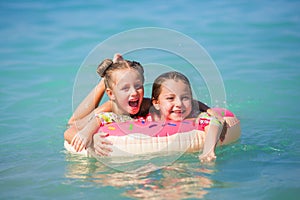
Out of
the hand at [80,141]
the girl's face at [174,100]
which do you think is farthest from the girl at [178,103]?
the hand at [80,141]

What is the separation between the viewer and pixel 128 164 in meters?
4.35

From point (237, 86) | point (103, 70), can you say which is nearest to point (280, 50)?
point (237, 86)

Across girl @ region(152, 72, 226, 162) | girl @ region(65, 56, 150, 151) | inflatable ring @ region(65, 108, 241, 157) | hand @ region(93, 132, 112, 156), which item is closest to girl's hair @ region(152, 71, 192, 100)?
girl @ region(152, 72, 226, 162)

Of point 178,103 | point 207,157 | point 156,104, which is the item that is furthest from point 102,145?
point 207,157

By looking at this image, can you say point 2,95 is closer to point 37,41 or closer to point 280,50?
point 37,41

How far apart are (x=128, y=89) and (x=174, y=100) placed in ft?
1.35

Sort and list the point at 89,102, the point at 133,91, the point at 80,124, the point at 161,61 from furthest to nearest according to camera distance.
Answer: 1. the point at 161,61
2. the point at 89,102
3. the point at 80,124
4. the point at 133,91

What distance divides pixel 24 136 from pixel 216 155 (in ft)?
7.00

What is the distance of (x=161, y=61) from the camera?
6.75 meters

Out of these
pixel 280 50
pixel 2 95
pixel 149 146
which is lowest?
pixel 149 146

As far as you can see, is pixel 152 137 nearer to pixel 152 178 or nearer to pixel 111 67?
pixel 152 178

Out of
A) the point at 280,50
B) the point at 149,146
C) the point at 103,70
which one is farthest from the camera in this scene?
the point at 280,50

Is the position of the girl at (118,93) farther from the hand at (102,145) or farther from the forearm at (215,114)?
the forearm at (215,114)

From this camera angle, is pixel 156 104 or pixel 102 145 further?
pixel 156 104
